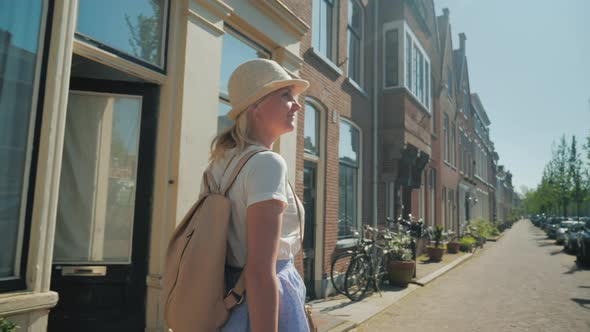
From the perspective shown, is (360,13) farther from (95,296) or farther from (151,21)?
(95,296)

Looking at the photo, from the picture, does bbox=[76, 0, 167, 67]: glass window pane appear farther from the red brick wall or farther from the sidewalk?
the sidewalk

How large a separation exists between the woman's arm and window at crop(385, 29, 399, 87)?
32.4ft

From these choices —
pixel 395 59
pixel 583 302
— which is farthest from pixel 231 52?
pixel 583 302

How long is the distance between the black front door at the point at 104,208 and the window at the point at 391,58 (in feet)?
25.4

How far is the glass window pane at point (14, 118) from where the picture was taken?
2635 millimetres

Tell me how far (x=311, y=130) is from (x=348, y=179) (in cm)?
197

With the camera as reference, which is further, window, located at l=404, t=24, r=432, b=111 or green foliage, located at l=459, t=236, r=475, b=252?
green foliage, located at l=459, t=236, r=475, b=252

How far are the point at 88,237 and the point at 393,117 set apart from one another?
8175 mm

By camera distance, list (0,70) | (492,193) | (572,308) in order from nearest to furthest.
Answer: (0,70)
(572,308)
(492,193)

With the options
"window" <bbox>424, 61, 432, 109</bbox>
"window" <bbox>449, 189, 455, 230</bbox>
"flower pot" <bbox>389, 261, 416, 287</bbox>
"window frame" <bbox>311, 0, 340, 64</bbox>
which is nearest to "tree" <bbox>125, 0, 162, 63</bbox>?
"window frame" <bbox>311, 0, 340, 64</bbox>

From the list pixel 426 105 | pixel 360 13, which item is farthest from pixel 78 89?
pixel 426 105

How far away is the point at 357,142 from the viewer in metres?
9.27

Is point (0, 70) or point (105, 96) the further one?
point (105, 96)

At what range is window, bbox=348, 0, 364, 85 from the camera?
929cm
